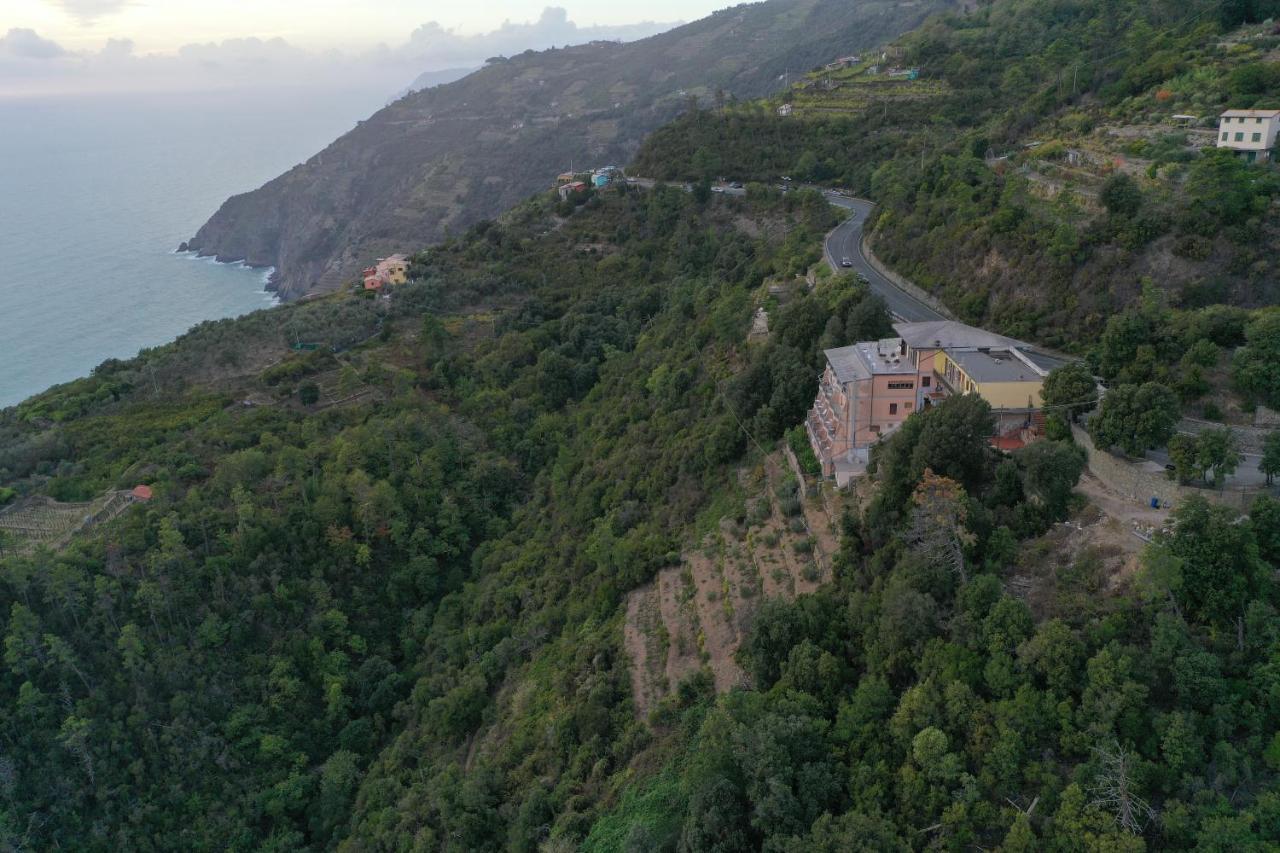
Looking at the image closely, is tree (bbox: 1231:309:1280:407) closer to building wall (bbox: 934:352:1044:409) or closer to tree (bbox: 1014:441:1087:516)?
building wall (bbox: 934:352:1044:409)

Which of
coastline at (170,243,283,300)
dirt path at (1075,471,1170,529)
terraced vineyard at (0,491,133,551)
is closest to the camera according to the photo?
dirt path at (1075,471,1170,529)

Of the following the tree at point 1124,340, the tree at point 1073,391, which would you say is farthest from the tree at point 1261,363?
the tree at point 1073,391

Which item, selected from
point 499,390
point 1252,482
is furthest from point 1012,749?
point 499,390

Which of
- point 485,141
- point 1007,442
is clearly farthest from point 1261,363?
point 485,141

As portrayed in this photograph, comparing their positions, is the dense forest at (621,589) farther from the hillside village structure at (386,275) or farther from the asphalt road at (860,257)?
the hillside village structure at (386,275)

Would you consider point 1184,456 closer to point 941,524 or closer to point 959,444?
point 959,444

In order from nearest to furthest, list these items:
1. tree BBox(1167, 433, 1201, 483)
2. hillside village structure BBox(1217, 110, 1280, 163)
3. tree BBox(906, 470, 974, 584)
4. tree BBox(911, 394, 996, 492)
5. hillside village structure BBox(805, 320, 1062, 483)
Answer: tree BBox(1167, 433, 1201, 483)
tree BBox(906, 470, 974, 584)
tree BBox(911, 394, 996, 492)
hillside village structure BBox(805, 320, 1062, 483)
hillside village structure BBox(1217, 110, 1280, 163)

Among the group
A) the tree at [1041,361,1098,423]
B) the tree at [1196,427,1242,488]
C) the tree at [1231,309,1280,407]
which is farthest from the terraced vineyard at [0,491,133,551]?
the tree at [1231,309,1280,407]
